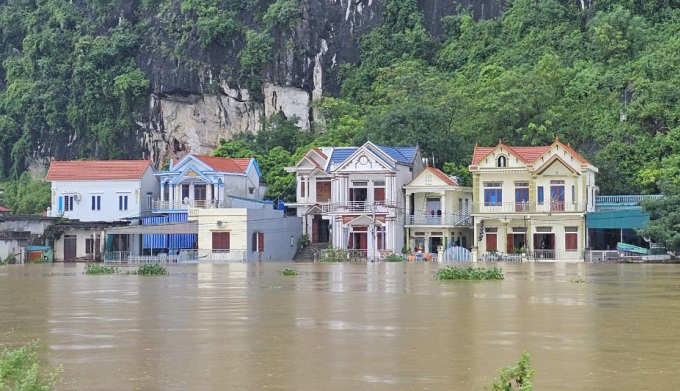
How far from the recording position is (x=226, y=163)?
65.5 meters

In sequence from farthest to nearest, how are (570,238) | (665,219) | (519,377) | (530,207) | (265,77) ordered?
(265,77) < (530,207) < (570,238) < (665,219) < (519,377)

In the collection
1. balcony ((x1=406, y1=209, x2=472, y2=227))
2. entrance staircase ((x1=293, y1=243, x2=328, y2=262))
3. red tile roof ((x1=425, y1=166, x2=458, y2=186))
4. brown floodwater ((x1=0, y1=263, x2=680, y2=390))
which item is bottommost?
brown floodwater ((x1=0, y1=263, x2=680, y2=390))

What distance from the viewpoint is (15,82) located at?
89750mm

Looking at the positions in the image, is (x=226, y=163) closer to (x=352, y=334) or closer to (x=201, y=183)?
(x=201, y=183)

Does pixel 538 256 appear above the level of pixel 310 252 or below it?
below

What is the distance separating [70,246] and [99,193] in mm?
3547

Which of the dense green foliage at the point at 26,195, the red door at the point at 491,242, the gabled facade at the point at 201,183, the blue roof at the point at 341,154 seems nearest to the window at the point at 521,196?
the red door at the point at 491,242

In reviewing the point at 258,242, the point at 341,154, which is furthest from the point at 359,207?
the point at 258,242

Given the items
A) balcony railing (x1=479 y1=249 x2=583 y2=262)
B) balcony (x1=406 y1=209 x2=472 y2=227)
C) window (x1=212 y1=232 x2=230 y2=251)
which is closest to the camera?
balcony railing (x1=479 y1=249 x2=583 y2=262)

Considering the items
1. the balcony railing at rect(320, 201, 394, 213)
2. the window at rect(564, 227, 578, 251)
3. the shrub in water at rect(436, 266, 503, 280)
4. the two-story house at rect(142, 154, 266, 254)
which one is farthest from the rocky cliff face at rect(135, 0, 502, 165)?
the shrub in water at rect(436, 266, 503, 280)

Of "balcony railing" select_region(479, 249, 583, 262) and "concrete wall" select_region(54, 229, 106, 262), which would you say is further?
"concrete wall" select_region(54, 229, 106, 262)

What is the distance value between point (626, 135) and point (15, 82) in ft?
165

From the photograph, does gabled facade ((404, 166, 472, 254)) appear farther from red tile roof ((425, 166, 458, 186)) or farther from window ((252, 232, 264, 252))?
window ((252, 232, 264, 252))

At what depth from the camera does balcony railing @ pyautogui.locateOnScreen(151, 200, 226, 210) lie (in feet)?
208
